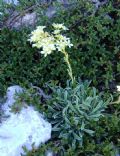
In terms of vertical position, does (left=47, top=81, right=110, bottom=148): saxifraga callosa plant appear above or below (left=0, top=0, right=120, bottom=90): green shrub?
below

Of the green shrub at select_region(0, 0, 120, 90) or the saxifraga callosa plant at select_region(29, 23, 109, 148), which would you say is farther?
the green shrub at select_region(0, 0, 120, 90)

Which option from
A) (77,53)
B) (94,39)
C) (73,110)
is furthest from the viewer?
(94,39)

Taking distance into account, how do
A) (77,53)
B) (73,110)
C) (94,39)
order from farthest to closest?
(94,39), (77,53), (73,110)

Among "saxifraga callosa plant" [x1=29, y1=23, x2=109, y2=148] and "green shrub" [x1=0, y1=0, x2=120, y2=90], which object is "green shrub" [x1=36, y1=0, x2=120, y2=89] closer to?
"green shrub" [x1=0, y1=0, x2=120, y2=90]

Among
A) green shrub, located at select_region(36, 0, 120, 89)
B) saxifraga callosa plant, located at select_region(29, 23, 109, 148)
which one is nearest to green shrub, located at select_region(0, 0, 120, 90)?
green shrub, located at select_region(36, 0, 120, 89)

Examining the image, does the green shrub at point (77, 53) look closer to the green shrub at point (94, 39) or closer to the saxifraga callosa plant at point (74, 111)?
the green shrub at point (94, 39)

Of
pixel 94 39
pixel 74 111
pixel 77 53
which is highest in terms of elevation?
pixel 94 39

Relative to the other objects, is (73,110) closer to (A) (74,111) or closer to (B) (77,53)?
(A) (74,111)

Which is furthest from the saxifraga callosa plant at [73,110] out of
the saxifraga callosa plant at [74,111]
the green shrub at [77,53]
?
the green shrub at [77,53]

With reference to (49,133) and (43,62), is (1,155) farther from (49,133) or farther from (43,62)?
(43,62)

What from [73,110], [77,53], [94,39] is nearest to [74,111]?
[73,110]

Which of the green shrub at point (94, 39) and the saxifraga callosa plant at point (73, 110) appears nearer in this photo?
the saxifraga callosa plant at point (73, 110)
